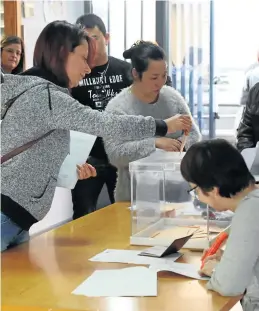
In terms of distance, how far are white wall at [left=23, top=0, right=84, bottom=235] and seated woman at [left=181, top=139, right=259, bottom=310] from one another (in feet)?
8.59

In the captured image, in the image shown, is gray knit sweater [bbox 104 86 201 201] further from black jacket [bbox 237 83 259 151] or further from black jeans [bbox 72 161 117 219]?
black jeans [bbox 72 161 117 219]

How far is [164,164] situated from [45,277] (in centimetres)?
68

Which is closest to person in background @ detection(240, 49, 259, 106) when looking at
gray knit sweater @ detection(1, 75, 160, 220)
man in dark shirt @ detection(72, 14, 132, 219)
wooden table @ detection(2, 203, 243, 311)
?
man in dark shirt @ detection(72, 14, 132, 219)

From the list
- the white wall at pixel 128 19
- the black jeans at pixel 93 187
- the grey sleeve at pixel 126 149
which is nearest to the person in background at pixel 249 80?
the white wall at pixel 128 19

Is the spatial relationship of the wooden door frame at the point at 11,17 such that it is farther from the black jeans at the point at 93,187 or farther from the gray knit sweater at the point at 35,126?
the gray knit sweater at the point at 35,126

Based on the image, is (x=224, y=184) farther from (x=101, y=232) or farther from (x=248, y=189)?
(x=101, y=232)

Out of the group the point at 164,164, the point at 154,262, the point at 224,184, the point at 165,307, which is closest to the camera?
the point at 165,307

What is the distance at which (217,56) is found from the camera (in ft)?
16.7

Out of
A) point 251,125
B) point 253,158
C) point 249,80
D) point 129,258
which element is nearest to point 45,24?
point 249,80

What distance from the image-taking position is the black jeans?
3.45 meters

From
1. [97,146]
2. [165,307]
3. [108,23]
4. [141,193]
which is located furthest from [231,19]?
[165,307]

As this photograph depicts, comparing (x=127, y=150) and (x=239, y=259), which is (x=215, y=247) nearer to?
(x=239, y=259)

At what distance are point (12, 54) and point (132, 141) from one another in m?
1.31

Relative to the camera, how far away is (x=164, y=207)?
2379 mm
